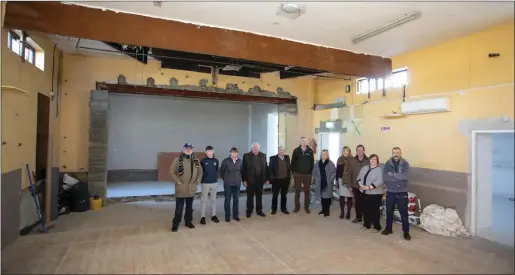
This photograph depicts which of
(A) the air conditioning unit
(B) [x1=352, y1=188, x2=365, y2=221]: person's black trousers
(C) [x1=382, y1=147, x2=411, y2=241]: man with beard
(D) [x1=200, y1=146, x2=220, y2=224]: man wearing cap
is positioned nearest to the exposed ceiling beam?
(D) [x1=200, y1=146, x2=220, y2=224]: man wearing cap

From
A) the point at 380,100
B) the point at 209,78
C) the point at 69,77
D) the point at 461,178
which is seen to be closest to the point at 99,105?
the point at 69,77

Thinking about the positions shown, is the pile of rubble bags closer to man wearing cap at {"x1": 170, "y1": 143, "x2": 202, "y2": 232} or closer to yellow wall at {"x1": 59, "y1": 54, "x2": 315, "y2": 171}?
man wearing cap at {"x1": 170, "y1": 143, "x2": 202, "y2": 232}

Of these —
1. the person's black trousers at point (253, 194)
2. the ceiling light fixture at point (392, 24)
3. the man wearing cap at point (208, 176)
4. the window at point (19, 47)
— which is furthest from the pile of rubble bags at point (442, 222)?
the window at point (19, 47)

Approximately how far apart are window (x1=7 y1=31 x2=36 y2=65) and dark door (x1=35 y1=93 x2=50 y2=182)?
70 centimetres

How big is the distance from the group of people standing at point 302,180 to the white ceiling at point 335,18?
5.59 feet

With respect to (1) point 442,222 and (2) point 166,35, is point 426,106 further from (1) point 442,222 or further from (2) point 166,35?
(2) point 166,35

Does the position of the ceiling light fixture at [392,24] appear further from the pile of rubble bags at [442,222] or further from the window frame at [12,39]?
the window frame at [12,39]

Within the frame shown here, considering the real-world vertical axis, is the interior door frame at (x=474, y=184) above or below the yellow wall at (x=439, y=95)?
below

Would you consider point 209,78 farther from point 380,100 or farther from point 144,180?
point 144,180

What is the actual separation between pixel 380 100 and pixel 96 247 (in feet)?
17.3

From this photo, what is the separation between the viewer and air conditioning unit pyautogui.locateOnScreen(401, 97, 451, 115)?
452 cm

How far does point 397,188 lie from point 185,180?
9.88ft

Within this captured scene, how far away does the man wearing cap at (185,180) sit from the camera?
449 cm

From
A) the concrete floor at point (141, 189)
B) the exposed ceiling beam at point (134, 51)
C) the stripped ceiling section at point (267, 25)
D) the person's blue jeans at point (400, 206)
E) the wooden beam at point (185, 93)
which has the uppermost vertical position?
the exposed ceiling beam at point (134, 51)
